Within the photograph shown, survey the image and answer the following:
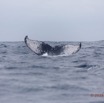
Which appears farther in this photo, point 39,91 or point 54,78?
point 54,78

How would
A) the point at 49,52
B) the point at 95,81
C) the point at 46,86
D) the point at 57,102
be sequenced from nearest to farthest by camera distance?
the point at 57,102 < the point at 46,86 < the point at 95,81 < the point at 49,52

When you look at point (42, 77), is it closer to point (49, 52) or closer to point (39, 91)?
point (39, 91)

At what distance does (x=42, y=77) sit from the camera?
1224 cm

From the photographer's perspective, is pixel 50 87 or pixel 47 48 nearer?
pixel 50 87

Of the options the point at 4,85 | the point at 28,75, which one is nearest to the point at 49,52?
the point at 28,75

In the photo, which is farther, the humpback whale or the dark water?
the humpback whale

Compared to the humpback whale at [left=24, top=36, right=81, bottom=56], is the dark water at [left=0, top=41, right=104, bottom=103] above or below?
below

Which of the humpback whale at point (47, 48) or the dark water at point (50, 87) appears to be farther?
the humpback whale at point (47, 48)

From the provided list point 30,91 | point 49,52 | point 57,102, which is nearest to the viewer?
point 57,102

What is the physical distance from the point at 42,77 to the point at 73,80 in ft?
4.42

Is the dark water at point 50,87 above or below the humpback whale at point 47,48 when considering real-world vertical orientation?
below

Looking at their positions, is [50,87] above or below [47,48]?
below

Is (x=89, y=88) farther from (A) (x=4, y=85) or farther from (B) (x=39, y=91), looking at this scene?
(A) (x=4, y=85)

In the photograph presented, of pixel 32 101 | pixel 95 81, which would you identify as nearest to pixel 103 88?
pixel 95 81
